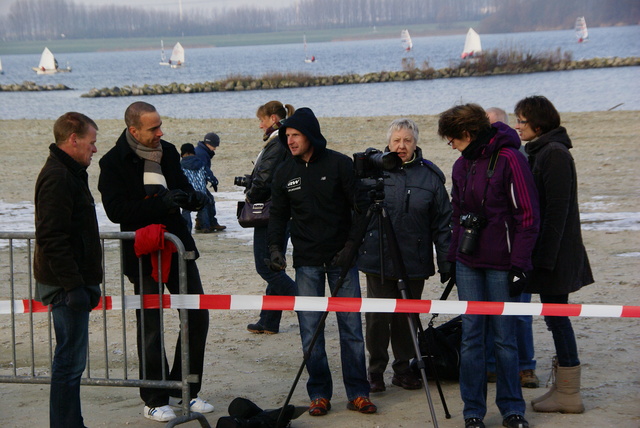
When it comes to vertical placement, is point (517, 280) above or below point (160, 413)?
above

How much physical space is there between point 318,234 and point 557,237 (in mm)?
1468

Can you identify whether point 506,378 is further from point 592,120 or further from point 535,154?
point 592,120

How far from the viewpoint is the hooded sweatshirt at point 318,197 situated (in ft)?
17.9

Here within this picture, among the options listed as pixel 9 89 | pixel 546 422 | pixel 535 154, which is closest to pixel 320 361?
pixel 546 422

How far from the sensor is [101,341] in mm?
7293

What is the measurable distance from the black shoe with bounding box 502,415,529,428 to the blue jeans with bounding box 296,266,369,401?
92 centimetres

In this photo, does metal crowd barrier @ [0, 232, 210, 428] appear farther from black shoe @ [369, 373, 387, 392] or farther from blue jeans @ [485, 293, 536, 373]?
blue jeans @ [485, 293, 536, 373]

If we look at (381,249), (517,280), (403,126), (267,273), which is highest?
(403,126)

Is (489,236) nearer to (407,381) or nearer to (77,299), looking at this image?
(407,381)

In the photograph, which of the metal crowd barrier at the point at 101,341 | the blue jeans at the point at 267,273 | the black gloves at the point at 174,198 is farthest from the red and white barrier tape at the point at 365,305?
the blue jeans at the point at 267,273

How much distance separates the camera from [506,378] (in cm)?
515

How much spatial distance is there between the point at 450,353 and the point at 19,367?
332cm

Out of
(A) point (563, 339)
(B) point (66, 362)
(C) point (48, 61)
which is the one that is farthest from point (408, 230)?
(C) point (48, 61)

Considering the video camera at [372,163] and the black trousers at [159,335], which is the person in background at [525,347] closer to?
the video camera at [372,163]
